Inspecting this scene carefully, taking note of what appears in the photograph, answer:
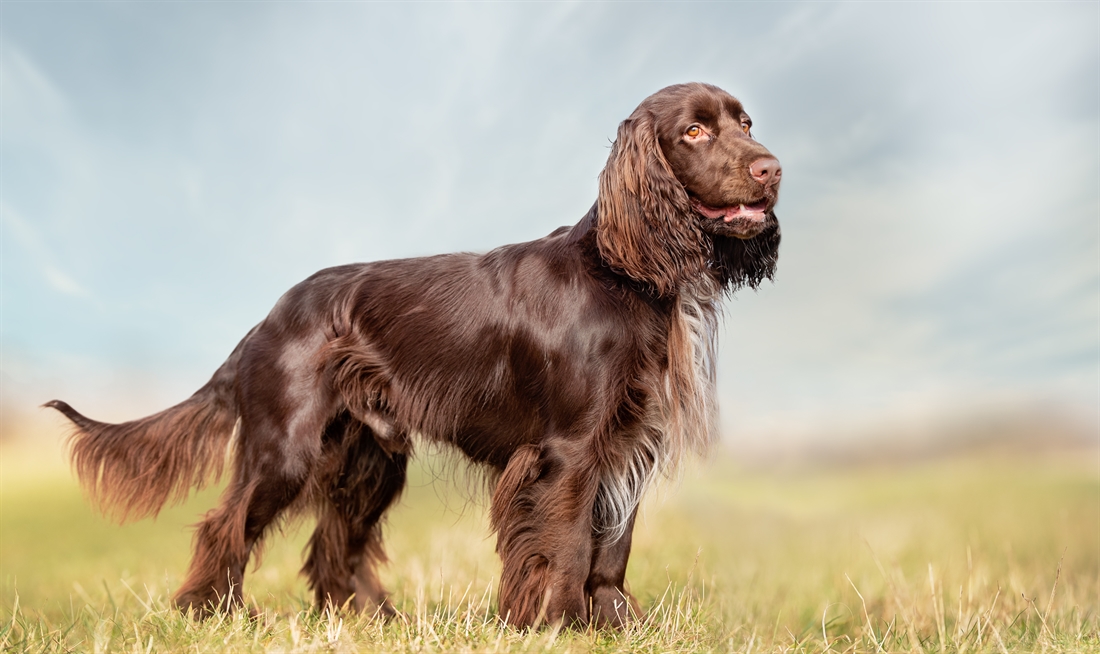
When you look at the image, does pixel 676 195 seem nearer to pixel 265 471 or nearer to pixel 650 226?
pixel 650 226

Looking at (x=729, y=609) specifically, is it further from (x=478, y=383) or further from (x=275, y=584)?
(x=275, y=584)

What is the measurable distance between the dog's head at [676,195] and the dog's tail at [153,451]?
190 cm

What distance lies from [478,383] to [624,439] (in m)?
0.65

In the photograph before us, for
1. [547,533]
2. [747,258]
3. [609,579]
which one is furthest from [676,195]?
[609,579]

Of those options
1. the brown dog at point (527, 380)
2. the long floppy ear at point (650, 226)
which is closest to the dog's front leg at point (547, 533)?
the brown dog at point (527, 380)

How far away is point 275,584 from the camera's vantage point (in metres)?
4.83

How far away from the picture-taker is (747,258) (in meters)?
3.61

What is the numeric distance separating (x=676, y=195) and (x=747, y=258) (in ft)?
1.56

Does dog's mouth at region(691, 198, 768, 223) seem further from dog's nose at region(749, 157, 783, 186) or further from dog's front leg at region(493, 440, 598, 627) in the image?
dog's front leg at region(493, 440, 598, 627)

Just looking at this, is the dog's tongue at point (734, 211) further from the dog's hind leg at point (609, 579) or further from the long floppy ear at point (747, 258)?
the dog's hind leg at point (609, 579)

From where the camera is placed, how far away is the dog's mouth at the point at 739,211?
10.7 feet

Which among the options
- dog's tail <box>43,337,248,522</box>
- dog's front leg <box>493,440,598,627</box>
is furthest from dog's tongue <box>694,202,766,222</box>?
dog's tail <box>43,337,248,522</box>

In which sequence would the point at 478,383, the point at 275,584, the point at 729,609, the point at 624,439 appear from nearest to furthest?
the point at 624,439 < the point at 478,383 < the point at 729,609 < the point at 275,584

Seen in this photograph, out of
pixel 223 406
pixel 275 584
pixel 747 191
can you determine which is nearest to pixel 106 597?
pixel 275 584
